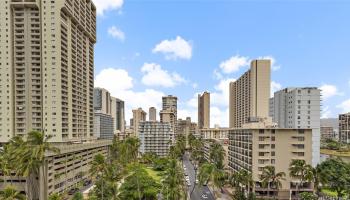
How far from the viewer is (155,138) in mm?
148750

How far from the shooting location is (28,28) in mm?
83938

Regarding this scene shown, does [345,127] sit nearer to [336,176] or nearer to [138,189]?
[336,176]

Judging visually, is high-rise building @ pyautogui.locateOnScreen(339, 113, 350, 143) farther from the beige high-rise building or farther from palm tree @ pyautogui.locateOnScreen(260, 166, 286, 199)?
palm tree @ pyautogui.locateOnScreen(260, 166, 286, 199)

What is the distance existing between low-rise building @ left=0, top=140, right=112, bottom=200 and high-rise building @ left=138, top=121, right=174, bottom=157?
55.4 meters

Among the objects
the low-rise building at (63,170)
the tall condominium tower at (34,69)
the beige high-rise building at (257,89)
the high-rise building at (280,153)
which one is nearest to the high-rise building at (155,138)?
the low-rise building at (63,170)

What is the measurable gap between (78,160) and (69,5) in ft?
200

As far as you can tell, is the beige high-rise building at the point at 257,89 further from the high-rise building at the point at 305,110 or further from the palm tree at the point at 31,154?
the palm tree at the point at 31,154

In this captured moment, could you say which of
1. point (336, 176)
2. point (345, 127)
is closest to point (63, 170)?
point (336, 176)

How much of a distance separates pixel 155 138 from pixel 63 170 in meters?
82.7

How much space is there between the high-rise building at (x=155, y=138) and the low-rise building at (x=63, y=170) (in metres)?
55.4

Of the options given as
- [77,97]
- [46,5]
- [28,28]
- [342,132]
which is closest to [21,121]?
[77,97]

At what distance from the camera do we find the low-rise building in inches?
2285

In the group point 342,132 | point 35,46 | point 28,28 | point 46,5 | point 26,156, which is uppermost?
point 46,5

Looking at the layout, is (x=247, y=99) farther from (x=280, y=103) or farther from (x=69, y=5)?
(x=69, y=5)
